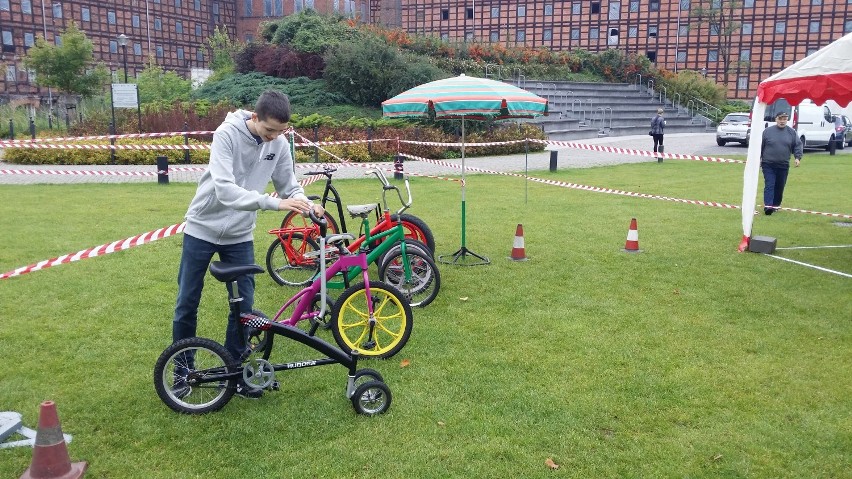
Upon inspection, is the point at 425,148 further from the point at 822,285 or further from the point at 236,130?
the point at 236,130

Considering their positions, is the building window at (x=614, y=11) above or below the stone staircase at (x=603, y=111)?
above

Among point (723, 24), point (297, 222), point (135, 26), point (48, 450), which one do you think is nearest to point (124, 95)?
point (297, 222)

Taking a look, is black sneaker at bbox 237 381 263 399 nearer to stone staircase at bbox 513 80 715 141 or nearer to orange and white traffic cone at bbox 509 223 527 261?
orange and white traffic cone at bbox 509 223 527 261

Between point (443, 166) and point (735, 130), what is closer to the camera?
point (443, 166)

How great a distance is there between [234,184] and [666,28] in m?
51.1

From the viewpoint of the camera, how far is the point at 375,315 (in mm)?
5125

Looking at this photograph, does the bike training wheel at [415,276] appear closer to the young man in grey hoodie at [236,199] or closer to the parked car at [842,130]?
the young man in grey hoodie at [236,199]

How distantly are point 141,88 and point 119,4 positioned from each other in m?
21.6

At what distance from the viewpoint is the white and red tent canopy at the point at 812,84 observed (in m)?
7.38

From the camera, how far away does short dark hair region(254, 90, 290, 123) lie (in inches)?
154

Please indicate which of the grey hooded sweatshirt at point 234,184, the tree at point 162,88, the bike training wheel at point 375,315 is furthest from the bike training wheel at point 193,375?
the tree at point 162,88

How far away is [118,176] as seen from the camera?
55.4ft

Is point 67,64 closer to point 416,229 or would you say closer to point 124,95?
point 124,95

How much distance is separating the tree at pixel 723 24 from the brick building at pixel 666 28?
2.8 inches
